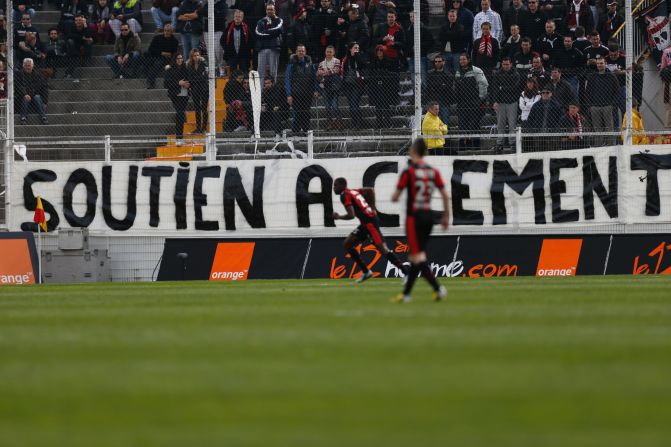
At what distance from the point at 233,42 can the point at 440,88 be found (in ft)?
17.1

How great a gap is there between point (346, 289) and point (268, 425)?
11964mm

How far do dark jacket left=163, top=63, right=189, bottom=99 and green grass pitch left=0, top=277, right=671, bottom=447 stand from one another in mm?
13005

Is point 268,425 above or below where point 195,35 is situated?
below

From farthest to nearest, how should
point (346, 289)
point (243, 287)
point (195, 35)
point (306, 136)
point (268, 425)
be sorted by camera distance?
1. point (195, 35)
2. point (306, 136)
3. point (243, 287)
4. point (346, 289)
5. point (268, 425)

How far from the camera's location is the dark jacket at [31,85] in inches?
1052

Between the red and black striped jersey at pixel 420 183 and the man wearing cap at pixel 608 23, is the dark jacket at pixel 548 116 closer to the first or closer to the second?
the man wearing cap at pixel 608 23

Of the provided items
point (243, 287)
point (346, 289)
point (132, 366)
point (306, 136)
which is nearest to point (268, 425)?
point (132, 366)

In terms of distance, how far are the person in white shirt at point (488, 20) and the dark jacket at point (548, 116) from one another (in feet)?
8.05

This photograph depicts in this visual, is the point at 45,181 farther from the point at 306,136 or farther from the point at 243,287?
the point at 243,287

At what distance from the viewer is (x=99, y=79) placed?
2761 centimetres

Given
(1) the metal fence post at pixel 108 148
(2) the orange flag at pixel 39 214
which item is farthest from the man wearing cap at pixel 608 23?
(2) the orange flag at pixel 39 214

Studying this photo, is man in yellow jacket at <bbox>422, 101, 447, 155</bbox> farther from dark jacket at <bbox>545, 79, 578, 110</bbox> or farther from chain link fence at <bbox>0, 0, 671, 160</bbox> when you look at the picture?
dark jacket at <bbox>545, 79, 578, 110</bbox>

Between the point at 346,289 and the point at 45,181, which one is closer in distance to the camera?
the point at 346,289

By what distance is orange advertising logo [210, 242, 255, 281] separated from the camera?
25875 mm
